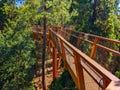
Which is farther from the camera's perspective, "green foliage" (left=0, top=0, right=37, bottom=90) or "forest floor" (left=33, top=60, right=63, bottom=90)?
"forest floor" (left=33, top=60, right=63, bottom=90)

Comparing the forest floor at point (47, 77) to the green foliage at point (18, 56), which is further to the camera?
the forest floor at point (47, 77)

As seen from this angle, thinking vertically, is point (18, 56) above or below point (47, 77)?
above

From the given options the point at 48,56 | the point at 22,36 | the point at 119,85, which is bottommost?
the point at 48,56

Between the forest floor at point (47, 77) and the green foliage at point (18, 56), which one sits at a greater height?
the green foliage at point (18, 56)

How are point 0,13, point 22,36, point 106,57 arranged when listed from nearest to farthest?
point 106,57 < point 22,36 < point 0,13

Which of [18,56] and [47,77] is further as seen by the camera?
[47,77]

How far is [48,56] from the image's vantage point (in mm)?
22453

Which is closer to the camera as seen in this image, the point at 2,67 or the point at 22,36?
the point at 2,67

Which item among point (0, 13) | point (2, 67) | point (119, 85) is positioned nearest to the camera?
point (119, 85)

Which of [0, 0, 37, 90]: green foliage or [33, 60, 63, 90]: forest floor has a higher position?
[0, 0, 37, 90]: green foliage

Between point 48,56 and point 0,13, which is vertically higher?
point 0,13

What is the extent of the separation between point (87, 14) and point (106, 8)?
1727 millimetres

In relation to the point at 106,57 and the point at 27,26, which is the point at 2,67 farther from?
the point at 106,57

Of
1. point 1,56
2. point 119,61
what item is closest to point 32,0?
point 1,56
